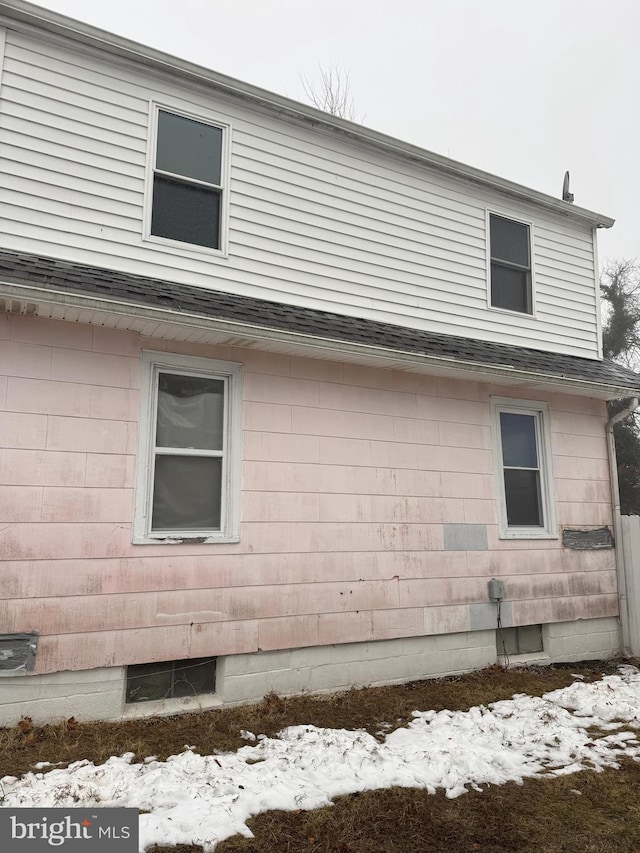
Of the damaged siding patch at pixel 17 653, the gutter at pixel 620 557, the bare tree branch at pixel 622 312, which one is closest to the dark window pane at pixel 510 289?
the gutter at pixel 620 557

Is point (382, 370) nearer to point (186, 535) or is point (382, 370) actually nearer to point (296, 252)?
point (296, 252)

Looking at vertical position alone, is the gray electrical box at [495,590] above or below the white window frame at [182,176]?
below

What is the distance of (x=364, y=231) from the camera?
6496 mm

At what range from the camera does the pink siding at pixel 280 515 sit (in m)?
4.47

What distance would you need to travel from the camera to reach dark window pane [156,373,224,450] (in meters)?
5.11

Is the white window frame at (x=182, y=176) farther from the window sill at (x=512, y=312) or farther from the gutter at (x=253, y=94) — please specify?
the window sill at (x=512, y=312)

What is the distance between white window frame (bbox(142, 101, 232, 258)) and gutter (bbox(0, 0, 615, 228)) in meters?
0.32

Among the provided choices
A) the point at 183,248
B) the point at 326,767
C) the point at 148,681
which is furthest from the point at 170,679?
the point at 183,248

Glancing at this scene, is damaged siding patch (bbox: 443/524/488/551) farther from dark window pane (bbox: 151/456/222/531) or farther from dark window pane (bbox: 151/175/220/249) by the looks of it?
dark window pane (bbox: 151/175/220/249)

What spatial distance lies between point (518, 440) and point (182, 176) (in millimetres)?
4637

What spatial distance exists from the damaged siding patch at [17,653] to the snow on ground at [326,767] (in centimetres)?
99

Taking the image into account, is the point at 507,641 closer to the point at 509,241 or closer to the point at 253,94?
the point at 509,241

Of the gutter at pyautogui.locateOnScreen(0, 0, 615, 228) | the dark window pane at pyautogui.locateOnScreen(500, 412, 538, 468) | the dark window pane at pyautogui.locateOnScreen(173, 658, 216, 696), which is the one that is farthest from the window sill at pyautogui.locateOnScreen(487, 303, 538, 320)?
the dark window pane at pyautogui.locateOnScreen(173, 658, 216, 696)

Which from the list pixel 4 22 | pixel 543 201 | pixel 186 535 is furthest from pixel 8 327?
pixel 543 201
